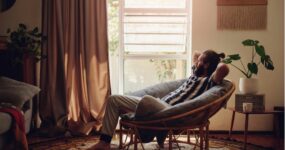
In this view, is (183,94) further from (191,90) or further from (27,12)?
(27,12)

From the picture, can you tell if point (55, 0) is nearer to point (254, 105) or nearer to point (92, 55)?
point (92, 55)

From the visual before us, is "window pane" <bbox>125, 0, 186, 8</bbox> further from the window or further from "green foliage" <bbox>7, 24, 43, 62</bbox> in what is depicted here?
"green foliage" <bbox>7, 24, 43, 62</bbox>

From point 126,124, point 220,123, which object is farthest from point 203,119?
point 220,123

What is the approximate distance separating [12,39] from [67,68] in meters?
0.66

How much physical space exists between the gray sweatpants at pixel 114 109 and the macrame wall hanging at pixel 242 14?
164 centimetres

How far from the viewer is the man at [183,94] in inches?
125

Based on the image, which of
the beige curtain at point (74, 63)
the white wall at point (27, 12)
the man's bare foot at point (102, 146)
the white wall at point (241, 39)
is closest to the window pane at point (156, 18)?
the white wall at point (241, 39)

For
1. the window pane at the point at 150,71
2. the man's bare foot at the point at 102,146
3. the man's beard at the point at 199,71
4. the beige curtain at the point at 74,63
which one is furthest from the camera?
the window pane at the point at 150,71

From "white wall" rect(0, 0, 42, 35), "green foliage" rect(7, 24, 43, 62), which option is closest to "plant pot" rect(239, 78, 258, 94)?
"green foliage" rect(7, 24, 43, 62)

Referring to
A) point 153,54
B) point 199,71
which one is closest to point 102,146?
point 199,71

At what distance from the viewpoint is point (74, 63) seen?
4309 mm

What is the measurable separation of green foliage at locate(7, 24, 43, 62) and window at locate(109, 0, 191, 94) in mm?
905

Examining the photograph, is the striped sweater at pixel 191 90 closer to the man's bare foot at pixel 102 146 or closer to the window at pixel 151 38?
the man's bare foot at pixel 102 146

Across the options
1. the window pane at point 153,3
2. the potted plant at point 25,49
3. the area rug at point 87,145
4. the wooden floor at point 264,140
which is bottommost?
the wooden floor at point 264,140
